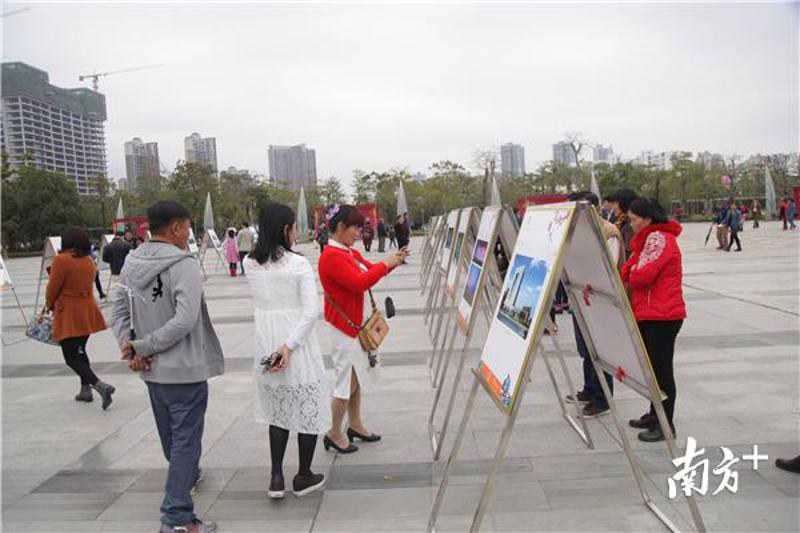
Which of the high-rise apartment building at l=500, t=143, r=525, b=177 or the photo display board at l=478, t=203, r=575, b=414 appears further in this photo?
the high-rise apartment building at l=500, t=143, r=525, b=177

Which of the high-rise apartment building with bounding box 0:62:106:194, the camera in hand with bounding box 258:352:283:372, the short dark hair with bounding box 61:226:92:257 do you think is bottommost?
the camera in hand with bounding box 258:352:283:372

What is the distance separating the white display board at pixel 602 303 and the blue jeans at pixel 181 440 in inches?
79.0

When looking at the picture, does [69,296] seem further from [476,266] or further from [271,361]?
[476,266]

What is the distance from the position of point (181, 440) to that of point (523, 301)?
1.81 m

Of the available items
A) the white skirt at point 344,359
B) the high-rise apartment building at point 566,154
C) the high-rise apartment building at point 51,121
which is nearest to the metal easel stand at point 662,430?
the white skirt at point 344,359

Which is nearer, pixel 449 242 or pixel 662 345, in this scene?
pixel 662 345

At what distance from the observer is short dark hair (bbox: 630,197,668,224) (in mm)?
4117

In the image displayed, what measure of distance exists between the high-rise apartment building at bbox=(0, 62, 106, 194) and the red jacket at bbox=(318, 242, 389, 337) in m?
9.38

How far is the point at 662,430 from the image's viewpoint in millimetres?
3113

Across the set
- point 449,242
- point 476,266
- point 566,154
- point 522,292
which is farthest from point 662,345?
point 566,154

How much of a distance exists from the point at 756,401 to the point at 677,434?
1020mm

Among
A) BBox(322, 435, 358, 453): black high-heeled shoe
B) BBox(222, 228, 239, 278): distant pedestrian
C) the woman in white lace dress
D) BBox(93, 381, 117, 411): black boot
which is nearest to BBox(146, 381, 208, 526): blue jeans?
the woman in white lace dress

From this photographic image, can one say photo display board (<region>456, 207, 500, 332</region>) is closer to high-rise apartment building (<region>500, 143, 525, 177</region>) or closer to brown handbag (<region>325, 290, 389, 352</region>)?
brown handbag (<region>325, 290, 389, 352</region>)

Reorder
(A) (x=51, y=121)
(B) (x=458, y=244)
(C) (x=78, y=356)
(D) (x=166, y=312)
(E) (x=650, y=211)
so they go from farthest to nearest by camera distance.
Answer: (A) (x=51, y=121), (B) (x=458, y=244), (C) (x=78, y=356), (E) (x=650, y=211), (D) (x=166, y=312)
